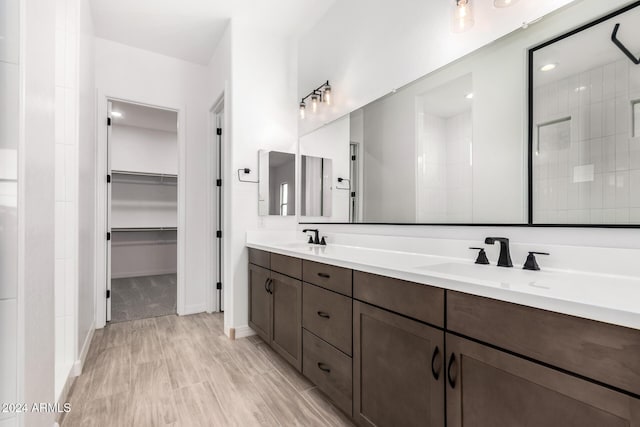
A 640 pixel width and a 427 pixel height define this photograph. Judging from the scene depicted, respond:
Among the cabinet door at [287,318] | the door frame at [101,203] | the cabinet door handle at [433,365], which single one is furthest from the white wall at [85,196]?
the cabinet door handle at [433,365]

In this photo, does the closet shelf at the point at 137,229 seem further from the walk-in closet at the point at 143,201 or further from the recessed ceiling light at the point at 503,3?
the recessed ceiling light at the point at 503,3

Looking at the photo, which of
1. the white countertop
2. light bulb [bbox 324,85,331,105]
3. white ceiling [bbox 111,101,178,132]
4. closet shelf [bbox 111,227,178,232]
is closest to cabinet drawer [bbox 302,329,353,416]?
the white countertop

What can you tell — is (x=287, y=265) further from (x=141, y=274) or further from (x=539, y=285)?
(x=141, y=274)

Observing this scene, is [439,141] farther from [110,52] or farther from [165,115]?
[165,115]

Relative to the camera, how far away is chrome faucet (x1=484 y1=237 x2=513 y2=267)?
1.33 metres

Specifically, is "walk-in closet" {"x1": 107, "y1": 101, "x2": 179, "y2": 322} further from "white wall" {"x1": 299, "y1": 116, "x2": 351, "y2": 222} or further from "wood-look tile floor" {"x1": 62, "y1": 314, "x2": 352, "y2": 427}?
"white wall" {"x1": 299, "y1": 116, "x2": 351, "y2": 222}

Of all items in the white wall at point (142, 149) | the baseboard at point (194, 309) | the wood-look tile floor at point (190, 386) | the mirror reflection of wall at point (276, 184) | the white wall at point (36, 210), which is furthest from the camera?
the white wall at point (142, 149)

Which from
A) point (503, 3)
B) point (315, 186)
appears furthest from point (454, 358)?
point (315, 186)

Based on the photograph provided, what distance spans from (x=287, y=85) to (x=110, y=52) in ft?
6.19

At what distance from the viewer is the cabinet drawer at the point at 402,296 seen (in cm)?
110

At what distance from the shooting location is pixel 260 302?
251 cm

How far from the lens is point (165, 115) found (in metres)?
4.63

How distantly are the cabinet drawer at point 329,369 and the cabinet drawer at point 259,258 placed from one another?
2.28 ft

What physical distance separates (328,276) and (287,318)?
0.64 metres
